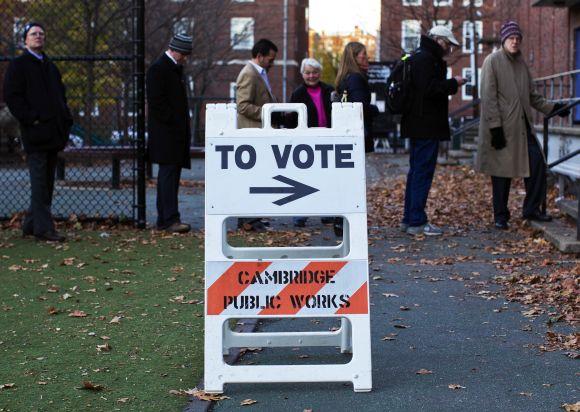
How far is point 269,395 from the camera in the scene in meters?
5.32

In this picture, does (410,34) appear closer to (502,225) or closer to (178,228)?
(502,225)

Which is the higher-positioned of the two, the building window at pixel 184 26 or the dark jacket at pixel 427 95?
the building window at pixel 184 26

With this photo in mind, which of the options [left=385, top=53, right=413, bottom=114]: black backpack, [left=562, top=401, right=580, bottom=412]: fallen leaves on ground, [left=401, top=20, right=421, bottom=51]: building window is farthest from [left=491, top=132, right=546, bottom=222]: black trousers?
[left=401, top=20, right=421, bottom=51]: building window

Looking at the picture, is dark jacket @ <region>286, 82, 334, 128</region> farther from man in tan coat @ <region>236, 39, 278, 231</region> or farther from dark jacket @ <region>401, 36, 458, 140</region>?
dark jacket @ <region>401, 36, 458, 140</region>

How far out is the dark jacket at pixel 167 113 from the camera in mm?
11328

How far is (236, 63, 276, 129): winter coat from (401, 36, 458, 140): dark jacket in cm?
159

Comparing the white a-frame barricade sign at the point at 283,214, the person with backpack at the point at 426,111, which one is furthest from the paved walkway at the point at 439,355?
the person with backpack at the point at 426,111

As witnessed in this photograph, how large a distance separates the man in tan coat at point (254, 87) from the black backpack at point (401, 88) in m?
1.36

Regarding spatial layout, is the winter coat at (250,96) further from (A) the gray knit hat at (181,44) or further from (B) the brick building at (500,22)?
(B) the brick building at (500,22)

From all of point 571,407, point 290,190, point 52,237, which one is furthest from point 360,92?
point 571,407

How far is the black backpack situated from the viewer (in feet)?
36.3

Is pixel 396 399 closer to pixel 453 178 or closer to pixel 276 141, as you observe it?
pixel 276 141

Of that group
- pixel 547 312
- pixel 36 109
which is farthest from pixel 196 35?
pixel 547 312

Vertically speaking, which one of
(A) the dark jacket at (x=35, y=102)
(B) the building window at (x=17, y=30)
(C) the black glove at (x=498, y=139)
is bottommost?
(C) the black glove at (x=498, y=139)
